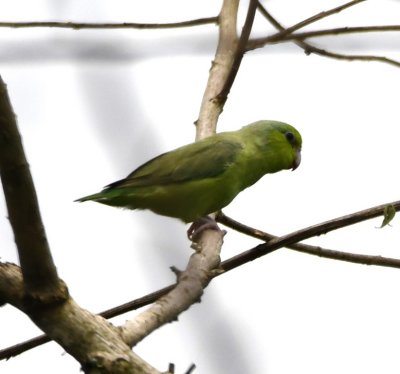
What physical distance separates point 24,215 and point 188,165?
116 inches

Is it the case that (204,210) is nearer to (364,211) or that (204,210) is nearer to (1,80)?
(364,211)

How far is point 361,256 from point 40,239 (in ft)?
5.85

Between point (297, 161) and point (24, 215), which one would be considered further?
point (297, 161)

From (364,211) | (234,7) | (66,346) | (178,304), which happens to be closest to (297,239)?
(364,211)

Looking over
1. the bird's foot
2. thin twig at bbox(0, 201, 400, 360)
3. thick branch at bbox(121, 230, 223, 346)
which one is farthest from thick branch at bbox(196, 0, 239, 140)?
thick branch at bbox(121, 230, 223, 346)

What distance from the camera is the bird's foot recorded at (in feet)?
15.0

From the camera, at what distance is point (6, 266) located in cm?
287

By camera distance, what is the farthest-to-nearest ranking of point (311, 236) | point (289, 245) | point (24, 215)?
point (289, 245) → point (311, 236) → point (24, 215)

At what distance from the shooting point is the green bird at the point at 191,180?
204 inches

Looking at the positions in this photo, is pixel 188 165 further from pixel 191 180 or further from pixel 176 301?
pixel 176 301

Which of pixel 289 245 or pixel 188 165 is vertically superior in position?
pixel 188 165

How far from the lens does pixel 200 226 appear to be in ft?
15.9

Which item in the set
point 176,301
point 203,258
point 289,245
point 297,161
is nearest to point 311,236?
point 289,245

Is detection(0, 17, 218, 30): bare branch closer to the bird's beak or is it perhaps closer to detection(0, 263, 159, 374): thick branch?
the bird's beak
